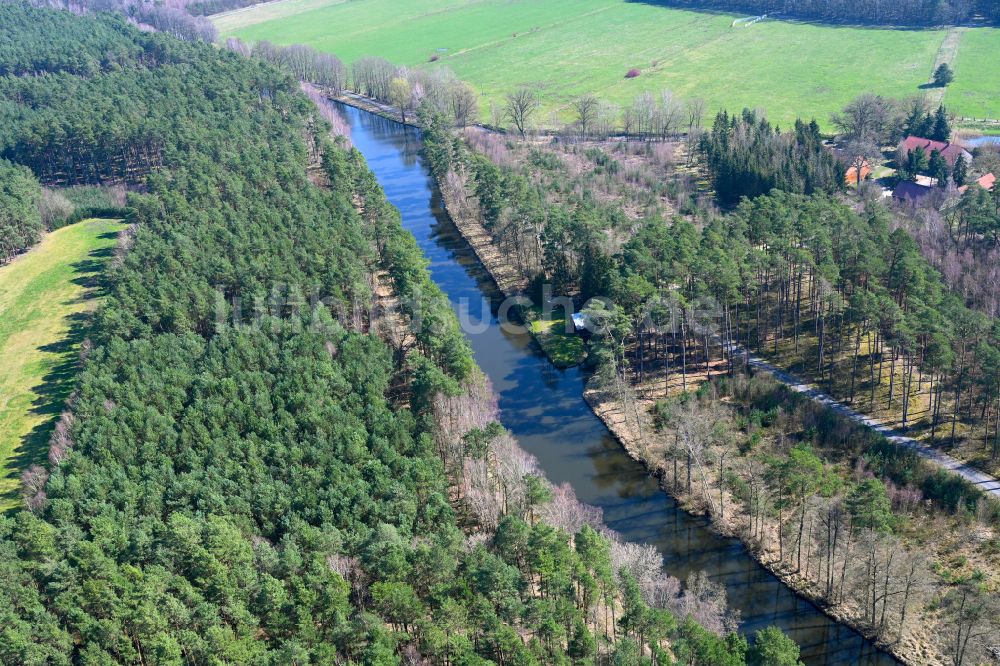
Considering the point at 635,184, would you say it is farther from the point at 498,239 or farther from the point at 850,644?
the point at 850,644

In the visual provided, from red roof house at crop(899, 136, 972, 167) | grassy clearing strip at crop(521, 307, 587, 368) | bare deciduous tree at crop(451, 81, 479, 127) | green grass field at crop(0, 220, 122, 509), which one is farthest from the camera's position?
bare deciduous tree at crop(451, 81, 479, 127)

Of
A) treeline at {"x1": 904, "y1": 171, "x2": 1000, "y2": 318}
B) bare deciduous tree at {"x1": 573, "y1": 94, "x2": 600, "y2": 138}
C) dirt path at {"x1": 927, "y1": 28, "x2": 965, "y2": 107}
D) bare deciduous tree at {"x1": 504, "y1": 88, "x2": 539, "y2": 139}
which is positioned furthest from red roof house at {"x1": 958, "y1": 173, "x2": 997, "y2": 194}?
bare deciduous tree at {"x1": 504, "y1": 88, "x2": 539, "y2": 139}

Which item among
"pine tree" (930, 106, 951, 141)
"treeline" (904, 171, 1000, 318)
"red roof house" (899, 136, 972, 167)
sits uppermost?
"pine tree" (930, 106, 951, 141)

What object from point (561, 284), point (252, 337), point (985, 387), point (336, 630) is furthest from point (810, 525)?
point (252, 337)

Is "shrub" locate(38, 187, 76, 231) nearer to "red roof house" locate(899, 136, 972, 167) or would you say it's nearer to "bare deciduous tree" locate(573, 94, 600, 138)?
"bare deciduous tree" locate(573, 94, 600, 138)

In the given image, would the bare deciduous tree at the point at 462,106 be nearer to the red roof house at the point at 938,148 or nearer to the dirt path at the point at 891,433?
the red roof house at the point at 938,148
